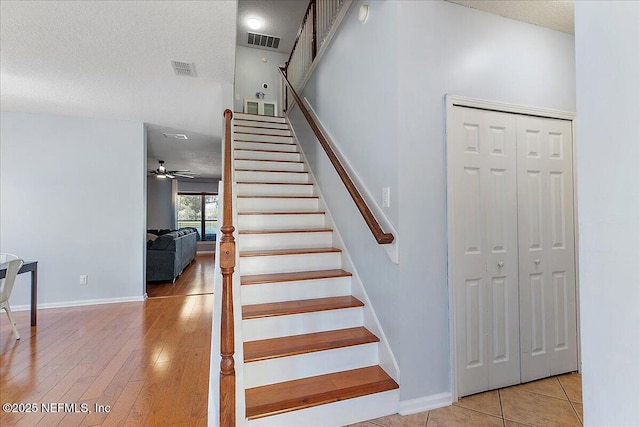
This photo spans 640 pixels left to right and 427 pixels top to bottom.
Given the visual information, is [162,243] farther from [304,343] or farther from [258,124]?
[304,343]

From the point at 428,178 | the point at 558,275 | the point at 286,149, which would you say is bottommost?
the point at 558,275

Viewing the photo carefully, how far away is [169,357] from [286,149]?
294 cm

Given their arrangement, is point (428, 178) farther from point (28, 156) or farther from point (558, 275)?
point (28, 156)

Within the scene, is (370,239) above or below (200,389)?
above

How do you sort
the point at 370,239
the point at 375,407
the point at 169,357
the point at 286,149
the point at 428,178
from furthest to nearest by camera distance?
the point at 286,149 < the point at 169,357 < the point at 370,239 < the point at 428,178 < the point at 375,407

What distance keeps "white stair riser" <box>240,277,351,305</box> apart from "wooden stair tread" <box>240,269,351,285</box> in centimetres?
2

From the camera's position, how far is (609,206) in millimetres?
623

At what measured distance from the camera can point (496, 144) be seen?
2119 mm

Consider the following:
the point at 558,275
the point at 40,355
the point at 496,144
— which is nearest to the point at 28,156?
the point at 40,355

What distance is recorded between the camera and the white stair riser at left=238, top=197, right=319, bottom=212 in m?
3.21

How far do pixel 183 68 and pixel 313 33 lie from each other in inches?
79.4

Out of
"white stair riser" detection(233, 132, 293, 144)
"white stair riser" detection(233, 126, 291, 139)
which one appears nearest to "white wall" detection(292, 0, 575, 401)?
"white stair riser" detection(233, 132, 293, 144)

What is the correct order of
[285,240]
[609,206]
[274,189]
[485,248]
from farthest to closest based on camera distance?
[274,189], [285,240], [485,248], [609,206]

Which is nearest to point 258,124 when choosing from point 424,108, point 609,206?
point 424,108
